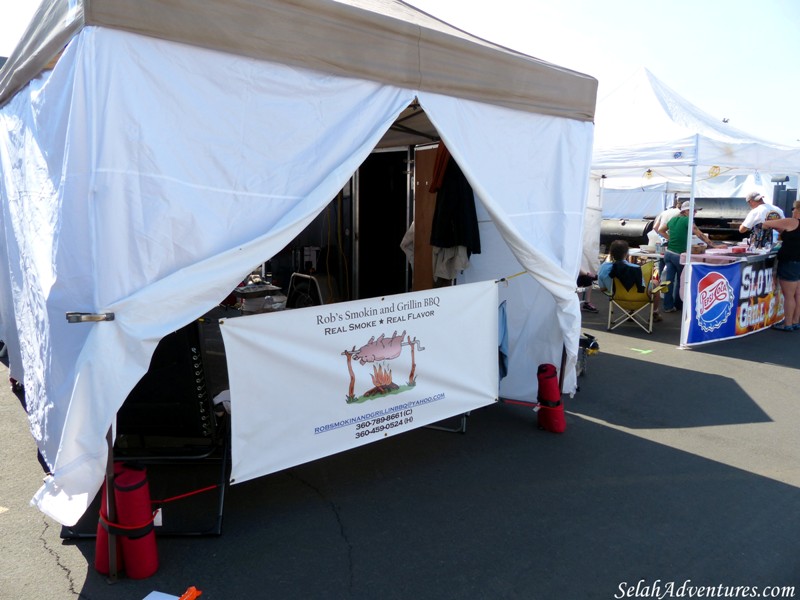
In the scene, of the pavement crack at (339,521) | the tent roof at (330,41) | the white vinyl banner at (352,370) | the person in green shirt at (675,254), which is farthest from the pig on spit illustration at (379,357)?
the person in green shirt at (675,254)

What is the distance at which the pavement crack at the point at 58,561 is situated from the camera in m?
2.48

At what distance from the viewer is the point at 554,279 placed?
396 centimetres

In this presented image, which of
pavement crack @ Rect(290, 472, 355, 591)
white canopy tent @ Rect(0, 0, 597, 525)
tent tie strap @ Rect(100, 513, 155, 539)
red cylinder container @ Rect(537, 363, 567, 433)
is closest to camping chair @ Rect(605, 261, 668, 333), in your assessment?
red cylinder container @ Rect(537, 363, 567, 433)

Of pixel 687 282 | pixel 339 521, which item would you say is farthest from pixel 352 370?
pixel 687 282

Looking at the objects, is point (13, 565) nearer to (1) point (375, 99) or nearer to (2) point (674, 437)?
(1) point (375, 99)

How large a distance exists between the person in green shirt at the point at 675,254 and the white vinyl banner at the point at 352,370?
212 inches

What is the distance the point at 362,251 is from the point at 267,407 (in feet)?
11.2

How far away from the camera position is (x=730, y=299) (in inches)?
284

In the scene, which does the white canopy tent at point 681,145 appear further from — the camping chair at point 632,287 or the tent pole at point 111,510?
the tent pole at point 111,510

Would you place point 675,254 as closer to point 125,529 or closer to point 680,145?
point 680,145

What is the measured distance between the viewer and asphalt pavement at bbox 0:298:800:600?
2588 millimetres

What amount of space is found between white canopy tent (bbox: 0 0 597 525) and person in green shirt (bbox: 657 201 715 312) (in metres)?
5.79

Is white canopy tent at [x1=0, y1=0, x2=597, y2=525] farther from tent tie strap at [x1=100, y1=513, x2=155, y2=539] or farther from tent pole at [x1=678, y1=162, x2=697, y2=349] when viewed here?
tent pole at [x1=678, y1=162, x2=697, y2=349]

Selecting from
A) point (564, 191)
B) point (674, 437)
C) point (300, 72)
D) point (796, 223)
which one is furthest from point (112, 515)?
point (796, 223)
